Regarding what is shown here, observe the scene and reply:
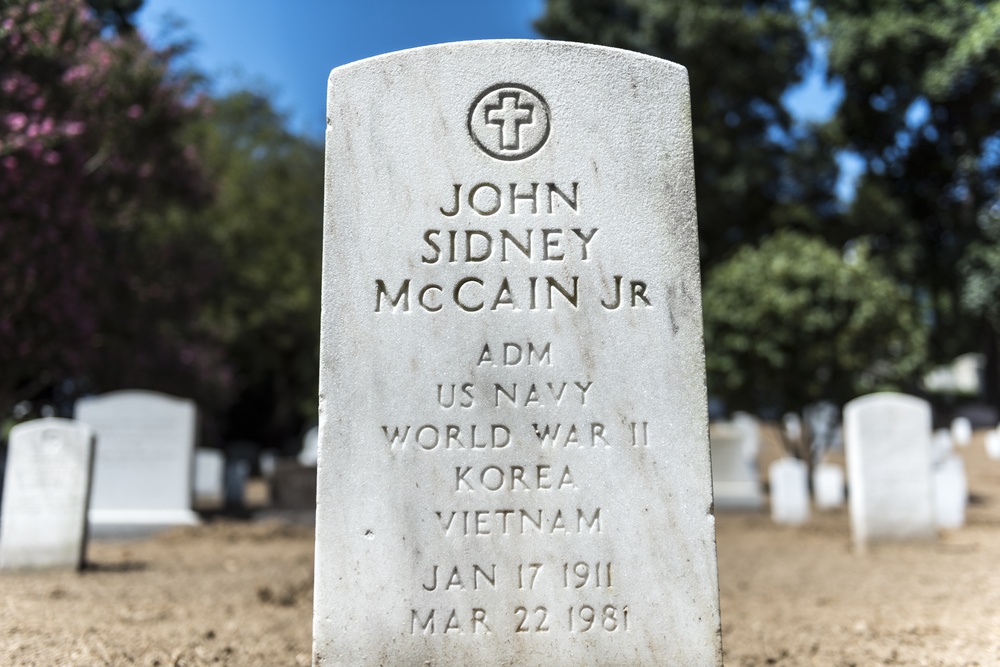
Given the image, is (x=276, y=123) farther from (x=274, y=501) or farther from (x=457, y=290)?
(x=457, y=290)

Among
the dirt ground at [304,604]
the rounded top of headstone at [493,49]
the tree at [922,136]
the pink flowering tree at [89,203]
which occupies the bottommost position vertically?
the dirt ground at [304,604]

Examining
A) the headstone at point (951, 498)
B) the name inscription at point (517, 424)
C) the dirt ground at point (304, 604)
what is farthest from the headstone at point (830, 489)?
the name inscription at point (517, 424)

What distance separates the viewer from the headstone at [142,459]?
32.6 ft

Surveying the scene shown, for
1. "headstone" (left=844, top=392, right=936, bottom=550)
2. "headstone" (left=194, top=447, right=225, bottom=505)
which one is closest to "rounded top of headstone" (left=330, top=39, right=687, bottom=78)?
"headstone" (left=844, top=392, right=936, bottom=550)

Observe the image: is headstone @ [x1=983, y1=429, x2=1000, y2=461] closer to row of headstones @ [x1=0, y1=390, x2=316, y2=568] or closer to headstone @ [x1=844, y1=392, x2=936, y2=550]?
headstone @ [x1=844, y1=392, x2=936, y2=550]

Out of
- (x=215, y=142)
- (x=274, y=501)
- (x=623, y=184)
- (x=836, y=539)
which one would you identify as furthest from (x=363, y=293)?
(x=215, y=142)

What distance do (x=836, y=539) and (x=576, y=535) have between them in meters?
7.33

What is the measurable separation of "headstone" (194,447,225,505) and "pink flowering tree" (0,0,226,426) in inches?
99.3

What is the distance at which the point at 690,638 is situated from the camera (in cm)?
287

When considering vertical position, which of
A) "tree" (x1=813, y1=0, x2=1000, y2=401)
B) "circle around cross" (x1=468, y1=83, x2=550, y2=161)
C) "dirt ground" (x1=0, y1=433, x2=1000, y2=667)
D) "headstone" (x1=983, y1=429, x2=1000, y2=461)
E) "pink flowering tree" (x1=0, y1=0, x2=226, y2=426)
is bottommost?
"dirt ground" (x1=0, y1=433, x2=1000, y2=667)

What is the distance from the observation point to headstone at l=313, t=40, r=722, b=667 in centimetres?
287

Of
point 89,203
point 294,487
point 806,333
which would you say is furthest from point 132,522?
point 806,333

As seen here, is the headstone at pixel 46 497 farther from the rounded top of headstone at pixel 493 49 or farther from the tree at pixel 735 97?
the tree at pixel 735 97

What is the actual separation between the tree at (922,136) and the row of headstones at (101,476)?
1651cm
